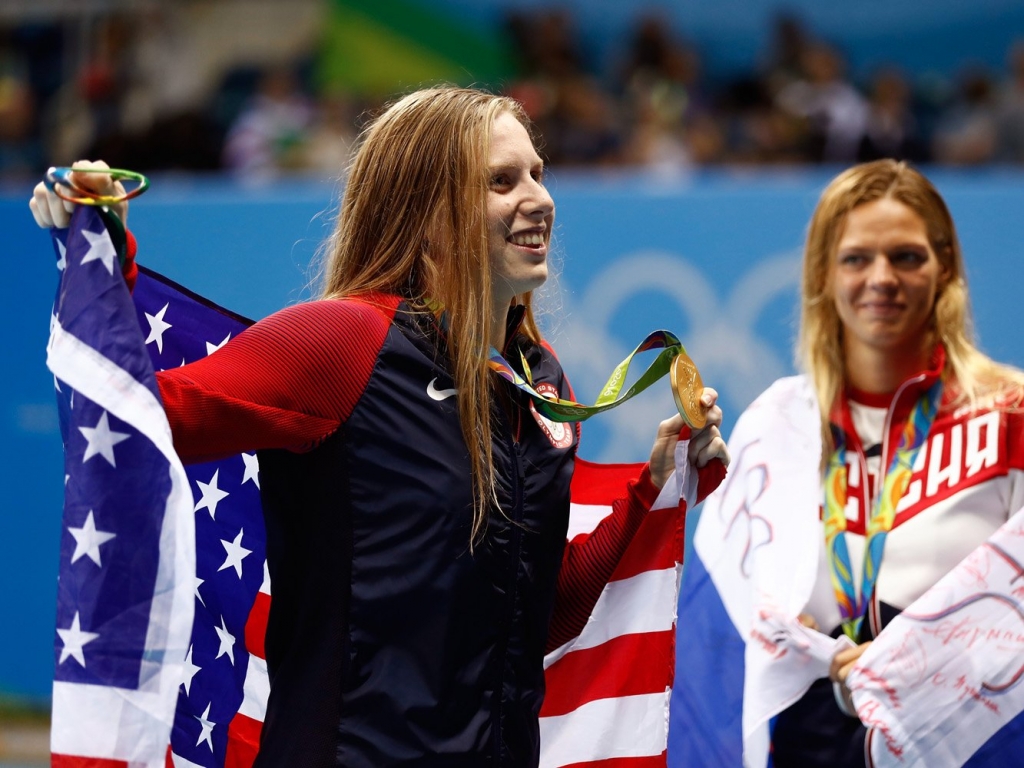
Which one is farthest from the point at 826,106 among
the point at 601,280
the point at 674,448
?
the point at 674,448

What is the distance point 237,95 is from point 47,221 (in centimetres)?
703

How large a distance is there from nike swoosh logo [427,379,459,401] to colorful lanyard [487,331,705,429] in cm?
8

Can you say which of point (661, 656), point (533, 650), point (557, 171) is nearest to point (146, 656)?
point (533, 650)

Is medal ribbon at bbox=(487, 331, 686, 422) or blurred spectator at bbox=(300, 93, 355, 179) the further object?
blurred spectator at bbox=(300, 93, 355, 179)

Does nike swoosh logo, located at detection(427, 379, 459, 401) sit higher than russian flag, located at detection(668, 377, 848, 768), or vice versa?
nike swoosh logo, located at detection(427, 379, 459, 401)

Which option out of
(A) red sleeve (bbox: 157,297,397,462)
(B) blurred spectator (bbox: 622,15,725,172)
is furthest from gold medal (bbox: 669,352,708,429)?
(B) blurred spectator (bbox: 622,15,725,172)

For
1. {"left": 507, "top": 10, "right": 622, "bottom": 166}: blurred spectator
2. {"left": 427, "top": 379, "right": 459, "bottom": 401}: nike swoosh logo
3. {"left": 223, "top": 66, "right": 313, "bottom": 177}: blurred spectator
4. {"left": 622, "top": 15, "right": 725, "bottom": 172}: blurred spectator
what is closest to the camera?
{"left": 427, "top": 379, "right": 459, "bottom": 401}: nike swoosh logo

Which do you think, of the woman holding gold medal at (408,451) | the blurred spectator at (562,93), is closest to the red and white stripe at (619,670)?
the woman holding gold medal at (408,451)

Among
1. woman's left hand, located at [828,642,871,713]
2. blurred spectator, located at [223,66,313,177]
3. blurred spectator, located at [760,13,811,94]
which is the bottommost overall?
woman's left hand, located at [828,642,871,713]

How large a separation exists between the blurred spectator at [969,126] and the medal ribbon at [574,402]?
4.54m

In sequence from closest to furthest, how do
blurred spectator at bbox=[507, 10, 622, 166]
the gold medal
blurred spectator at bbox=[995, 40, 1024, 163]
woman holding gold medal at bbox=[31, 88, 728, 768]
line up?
1. woman holding gold medal at bbox=[31, 88, 728, 768]
2. the gold medal
3. blurred spectator at bbox=[995, 40, 1024, 163]
4. blurred spectator at bbox=[507, 10, 622, 166]

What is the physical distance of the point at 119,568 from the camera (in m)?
1.81

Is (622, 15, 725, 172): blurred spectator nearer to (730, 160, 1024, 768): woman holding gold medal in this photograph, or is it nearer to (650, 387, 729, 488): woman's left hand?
(730, 160, 1024, 768): woman holding gold medal

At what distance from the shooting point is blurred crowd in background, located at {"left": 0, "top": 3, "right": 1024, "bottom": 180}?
6797mm
